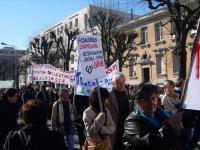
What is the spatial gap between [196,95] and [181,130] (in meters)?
0.56

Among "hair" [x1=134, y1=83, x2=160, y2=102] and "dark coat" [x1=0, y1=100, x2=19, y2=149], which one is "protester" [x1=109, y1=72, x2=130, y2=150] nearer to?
"dark coat" [x1=0, y1=100, x2=19, y2=149]

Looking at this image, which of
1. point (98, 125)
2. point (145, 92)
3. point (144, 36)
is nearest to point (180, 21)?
point (98, 125)

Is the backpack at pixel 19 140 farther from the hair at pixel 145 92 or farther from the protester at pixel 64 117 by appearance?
the protester at pixel 64 117

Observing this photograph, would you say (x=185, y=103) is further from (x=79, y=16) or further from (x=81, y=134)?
(x=79, y=16)

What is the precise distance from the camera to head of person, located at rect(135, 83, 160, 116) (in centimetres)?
388

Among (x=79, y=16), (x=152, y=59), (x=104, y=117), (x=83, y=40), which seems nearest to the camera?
(x=104, y=117)

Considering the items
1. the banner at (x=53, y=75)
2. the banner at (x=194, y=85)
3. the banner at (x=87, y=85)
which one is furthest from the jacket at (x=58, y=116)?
the banner at (x=194, y=85)

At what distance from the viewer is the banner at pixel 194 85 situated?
3.19 metres

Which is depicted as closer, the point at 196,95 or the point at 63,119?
the point at 196,95

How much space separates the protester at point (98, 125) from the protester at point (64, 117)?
2.82 meters

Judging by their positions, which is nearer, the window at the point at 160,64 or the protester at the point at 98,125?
the protester at the point at 98,125

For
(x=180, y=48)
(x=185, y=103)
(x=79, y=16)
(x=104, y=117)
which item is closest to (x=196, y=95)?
(x=185, y=103)

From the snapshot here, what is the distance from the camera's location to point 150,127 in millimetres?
3746

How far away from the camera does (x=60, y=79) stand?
49.8ft
